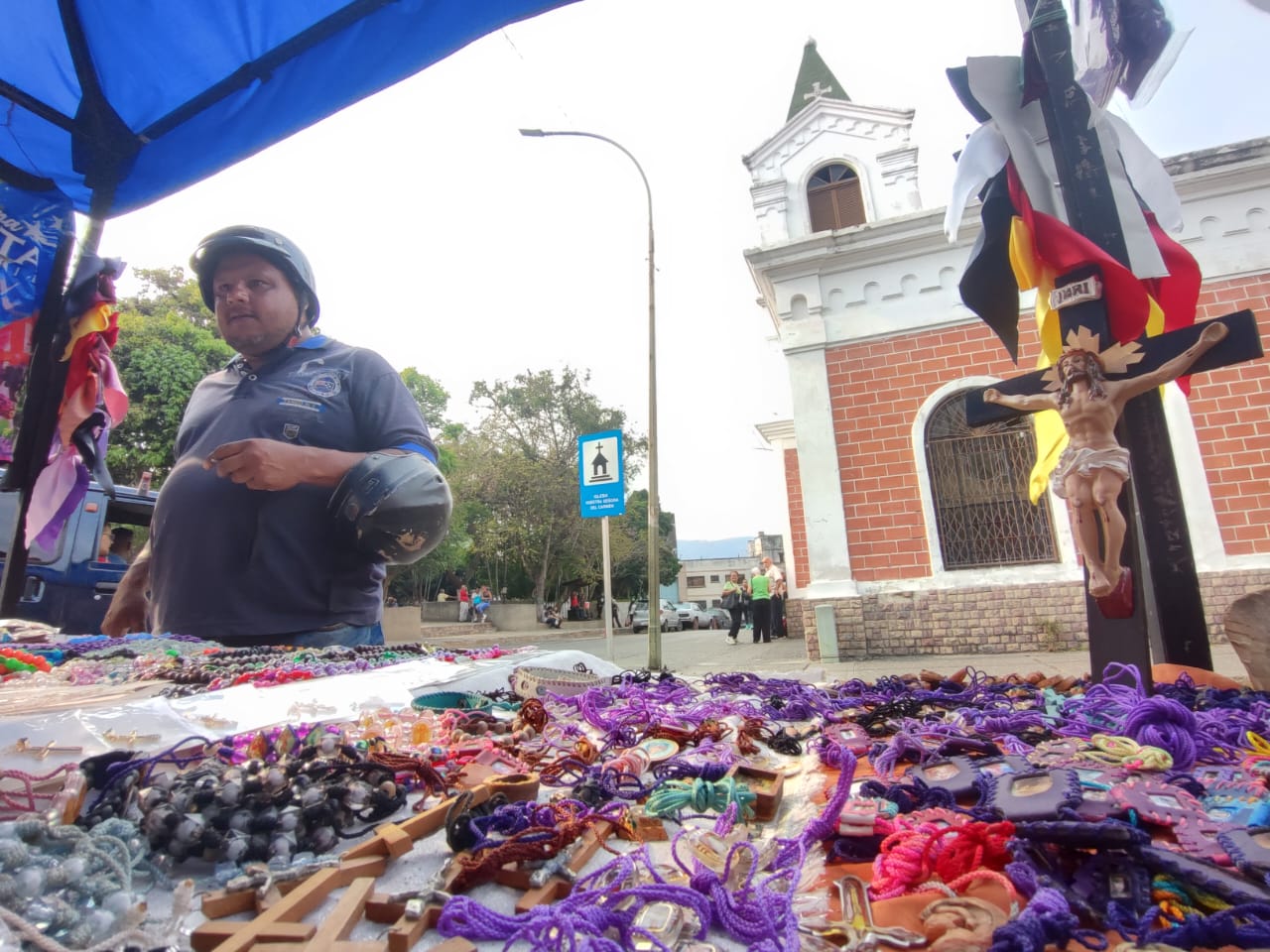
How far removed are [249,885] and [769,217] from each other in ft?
29.3

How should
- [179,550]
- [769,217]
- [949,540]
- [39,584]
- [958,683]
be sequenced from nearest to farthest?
[958,683] → [179,550] → [39,584] → [949,540] → [769,217]

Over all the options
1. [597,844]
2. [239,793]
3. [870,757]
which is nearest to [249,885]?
[239,793]

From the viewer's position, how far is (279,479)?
2816 mm

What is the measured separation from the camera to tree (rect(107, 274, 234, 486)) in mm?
10852

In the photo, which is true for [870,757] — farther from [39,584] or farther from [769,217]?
[769,217]

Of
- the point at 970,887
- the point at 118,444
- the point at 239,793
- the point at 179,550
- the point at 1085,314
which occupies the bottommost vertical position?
the point at 970,887

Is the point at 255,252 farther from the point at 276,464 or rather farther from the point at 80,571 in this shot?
the point at 80,571

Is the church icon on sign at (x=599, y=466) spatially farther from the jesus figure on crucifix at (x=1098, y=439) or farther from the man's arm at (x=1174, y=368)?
the man's arm at (x=1174, y=368)

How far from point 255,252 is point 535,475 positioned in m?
17.6

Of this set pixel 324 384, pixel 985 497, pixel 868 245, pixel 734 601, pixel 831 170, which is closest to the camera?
pixel 324 384

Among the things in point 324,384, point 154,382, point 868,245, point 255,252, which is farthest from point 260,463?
point 154,382

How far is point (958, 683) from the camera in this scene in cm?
262

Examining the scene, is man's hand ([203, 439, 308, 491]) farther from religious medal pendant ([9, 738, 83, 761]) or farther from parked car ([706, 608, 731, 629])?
parked car ([706, 608, 731, 629])

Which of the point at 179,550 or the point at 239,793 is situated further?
the point at 179,550
